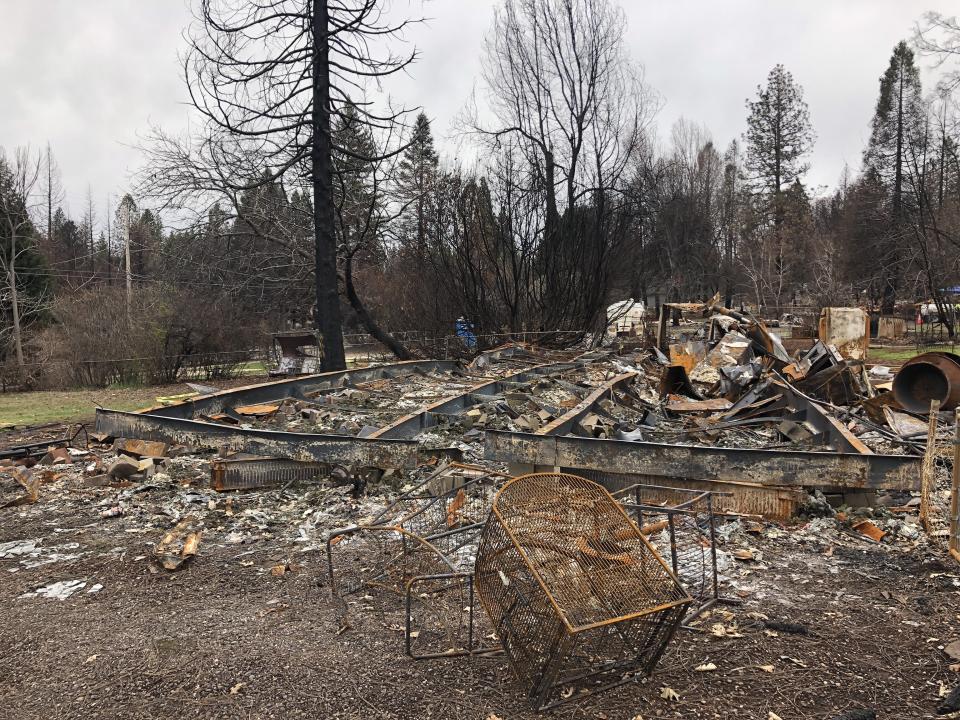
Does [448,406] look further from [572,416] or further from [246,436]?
[246,436]

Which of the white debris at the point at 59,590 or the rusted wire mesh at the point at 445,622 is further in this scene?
the white debris at the point at 59,590

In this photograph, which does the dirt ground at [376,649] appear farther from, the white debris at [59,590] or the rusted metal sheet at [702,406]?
the rusted metal sheet at [702,406]

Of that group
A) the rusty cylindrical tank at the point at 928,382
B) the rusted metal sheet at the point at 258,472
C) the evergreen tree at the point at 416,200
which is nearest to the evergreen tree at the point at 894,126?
the evergreen tree at the point at 416,200

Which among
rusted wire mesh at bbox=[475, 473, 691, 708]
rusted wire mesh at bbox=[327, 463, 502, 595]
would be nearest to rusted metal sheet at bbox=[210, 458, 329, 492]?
rusted wire mesh at bbox=[327, 463, 502, 595]

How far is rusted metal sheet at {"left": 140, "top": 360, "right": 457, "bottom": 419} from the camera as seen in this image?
7.62 meters

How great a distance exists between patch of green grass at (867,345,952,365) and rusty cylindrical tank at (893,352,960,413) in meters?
9.83

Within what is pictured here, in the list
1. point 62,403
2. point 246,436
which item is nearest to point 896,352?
point 246,436

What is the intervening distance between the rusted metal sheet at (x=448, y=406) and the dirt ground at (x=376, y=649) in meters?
2.46

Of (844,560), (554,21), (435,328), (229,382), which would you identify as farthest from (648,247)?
(844,560)

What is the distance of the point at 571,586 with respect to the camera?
9.99 ft

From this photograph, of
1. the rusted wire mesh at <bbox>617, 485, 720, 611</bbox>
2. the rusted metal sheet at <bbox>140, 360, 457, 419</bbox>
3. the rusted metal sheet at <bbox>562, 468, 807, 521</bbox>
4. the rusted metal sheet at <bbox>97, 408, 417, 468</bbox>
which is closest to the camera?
the rusted wire mesh at <bbox>617, 485, 720, 611</bbox>

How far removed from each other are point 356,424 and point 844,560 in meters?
4.98

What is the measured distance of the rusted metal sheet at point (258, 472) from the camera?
5828mm

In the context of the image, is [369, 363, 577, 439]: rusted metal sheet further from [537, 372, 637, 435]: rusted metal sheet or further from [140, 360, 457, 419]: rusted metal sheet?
[140, 360, 457, 419]: rusted metal sheet
